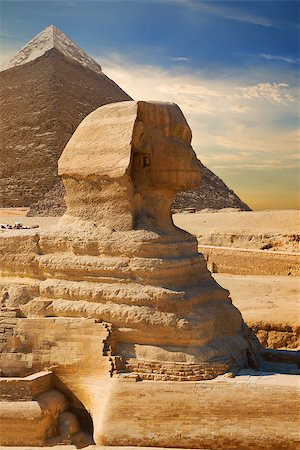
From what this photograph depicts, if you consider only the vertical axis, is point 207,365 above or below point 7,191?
below

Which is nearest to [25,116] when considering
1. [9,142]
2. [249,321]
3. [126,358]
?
[9,142]

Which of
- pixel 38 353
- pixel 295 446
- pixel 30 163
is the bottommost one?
pixel 295 446

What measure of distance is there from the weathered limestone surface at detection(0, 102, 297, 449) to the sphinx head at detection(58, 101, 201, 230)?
0.6 inches

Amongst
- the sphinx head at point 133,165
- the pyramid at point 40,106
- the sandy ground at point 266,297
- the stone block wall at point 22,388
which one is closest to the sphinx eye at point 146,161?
the sphinx head at point 133,165

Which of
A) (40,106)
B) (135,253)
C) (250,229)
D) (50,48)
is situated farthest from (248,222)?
(50,48)

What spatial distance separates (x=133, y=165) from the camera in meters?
7.57

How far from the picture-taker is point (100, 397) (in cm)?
660

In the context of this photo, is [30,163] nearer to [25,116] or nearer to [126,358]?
[25,116]

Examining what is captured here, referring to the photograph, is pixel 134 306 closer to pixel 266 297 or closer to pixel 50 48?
pixel 266 297

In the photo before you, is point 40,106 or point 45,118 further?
point 40,106

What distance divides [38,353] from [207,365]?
6.39ft

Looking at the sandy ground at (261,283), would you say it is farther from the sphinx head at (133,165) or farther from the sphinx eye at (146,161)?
the sphinx eye at (146,161)

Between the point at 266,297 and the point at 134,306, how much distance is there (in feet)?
22.4

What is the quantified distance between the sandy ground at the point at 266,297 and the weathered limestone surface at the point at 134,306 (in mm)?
2872
